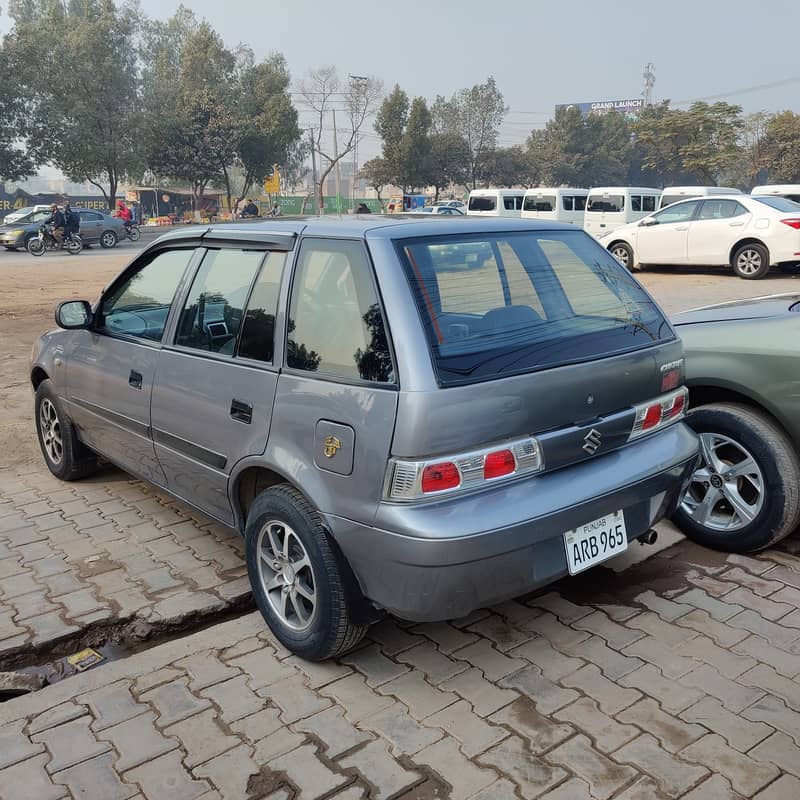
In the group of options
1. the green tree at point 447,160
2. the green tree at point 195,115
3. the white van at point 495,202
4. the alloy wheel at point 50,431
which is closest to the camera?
the alloy wheel at point 50,431

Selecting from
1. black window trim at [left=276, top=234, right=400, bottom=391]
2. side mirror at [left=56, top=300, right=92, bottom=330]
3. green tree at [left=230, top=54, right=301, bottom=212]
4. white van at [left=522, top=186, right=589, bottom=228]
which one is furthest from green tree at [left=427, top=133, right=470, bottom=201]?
black window trim at [left=276, top=234, right=400, bottom=391]

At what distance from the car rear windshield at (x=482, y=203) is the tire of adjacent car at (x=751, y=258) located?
49.2ft

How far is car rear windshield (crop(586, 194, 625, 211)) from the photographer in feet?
81.9

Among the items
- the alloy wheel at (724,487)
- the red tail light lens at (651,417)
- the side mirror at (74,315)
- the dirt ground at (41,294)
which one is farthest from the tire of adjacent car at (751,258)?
the side mirror at (74,315)

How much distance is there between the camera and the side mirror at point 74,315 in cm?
418

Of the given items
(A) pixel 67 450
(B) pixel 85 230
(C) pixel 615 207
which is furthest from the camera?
(B) pixel 85 230

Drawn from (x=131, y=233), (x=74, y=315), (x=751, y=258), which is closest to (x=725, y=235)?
(x=751, y=258)

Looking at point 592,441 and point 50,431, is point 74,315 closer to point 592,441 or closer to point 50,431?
point 50,431

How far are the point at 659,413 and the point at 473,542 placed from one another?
1.18 metres

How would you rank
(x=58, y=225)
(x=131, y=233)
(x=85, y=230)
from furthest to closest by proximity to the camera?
(x=131, y=233) < (x=85, y=230) < (x=58, y=225)

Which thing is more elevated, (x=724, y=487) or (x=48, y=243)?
(x=48, y=243)

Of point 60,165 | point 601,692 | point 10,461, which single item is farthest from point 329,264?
point 60,165

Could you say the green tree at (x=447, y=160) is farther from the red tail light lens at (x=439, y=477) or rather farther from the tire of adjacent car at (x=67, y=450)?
the red tail light lens at (x=439, y=477)

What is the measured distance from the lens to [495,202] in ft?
95.6
